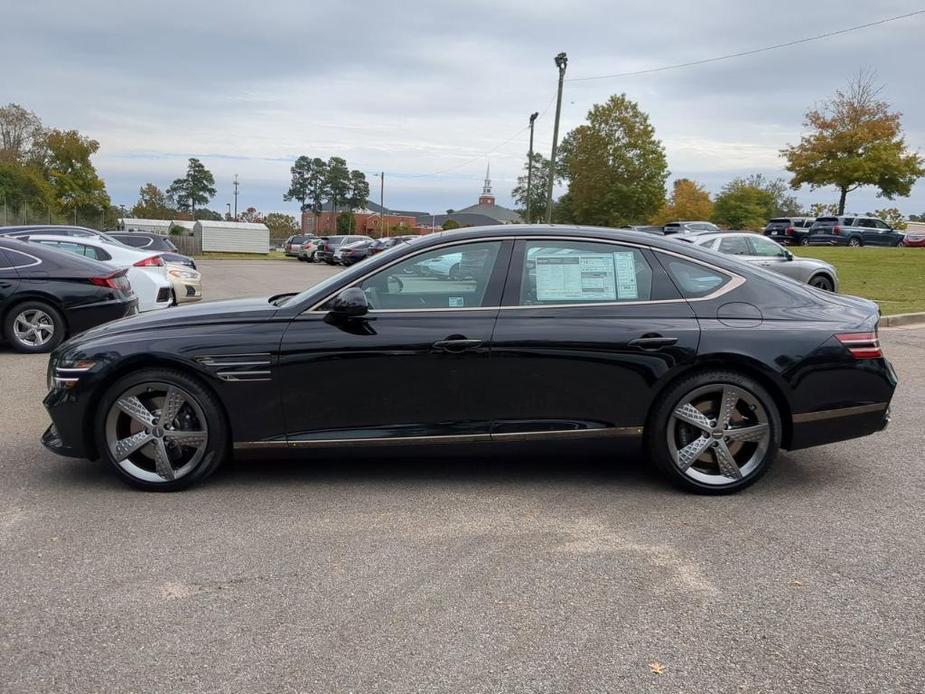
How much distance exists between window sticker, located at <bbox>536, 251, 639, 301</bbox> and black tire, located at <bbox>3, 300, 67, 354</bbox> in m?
7.20

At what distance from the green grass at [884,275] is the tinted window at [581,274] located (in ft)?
35.2

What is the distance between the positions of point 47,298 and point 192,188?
133 m

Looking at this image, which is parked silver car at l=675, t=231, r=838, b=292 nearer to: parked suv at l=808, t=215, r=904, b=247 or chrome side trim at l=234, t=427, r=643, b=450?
chrome side trim at l=234, t=427, r=643, b=450

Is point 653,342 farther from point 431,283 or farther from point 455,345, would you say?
point 431,283

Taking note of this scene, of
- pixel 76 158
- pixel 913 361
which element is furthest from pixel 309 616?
pixel 76 158

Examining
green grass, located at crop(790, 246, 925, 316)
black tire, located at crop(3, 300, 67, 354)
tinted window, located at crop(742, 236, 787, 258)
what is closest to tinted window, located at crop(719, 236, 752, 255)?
tinted window, located at crop(742, 236, 787, 258)

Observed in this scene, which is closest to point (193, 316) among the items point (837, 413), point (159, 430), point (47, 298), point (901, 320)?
point (159, 430)

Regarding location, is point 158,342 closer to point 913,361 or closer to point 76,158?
point 913,361

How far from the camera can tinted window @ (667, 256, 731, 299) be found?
4.75 m

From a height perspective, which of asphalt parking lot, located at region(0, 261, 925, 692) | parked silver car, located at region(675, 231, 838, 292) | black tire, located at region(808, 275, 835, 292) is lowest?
asphalt parking lot, located at region(0, 261, 925, 692)

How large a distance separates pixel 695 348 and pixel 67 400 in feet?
11.9

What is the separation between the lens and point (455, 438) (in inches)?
181

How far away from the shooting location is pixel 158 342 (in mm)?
4539

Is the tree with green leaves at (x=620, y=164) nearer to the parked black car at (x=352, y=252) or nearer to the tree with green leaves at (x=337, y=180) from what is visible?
the parked black car at (x=352, y=252)
